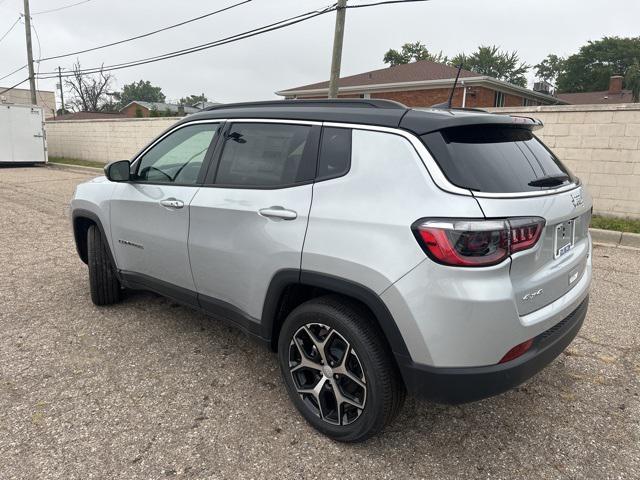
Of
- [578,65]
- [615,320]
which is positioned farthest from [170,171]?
[578,65]

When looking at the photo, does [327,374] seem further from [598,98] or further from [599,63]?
[599,63]

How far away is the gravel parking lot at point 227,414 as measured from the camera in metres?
2.32

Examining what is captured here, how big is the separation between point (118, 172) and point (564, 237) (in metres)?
3.05

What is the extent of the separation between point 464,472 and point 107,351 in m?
2.55

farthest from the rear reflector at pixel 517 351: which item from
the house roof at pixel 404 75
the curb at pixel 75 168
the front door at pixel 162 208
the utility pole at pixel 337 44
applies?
the house roof at pixel 404 75

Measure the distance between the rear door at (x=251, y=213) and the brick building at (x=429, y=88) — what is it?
2167 centimetres

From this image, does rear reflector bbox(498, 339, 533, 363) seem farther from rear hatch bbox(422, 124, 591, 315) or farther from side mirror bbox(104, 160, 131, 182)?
side mirror bbox(104, 160, 131, 182)

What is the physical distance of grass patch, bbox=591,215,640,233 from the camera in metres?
7.37

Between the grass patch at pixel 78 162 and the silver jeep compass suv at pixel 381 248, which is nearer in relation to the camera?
the silver jeep compass suv at pixel 381 248

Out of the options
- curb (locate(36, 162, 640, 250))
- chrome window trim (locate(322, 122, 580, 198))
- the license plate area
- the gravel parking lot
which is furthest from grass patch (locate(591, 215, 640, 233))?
chrome window trim (locate(322, 122, 580, 198))

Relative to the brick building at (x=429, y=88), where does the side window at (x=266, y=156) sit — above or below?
below

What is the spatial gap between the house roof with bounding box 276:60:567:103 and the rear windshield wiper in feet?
70.2

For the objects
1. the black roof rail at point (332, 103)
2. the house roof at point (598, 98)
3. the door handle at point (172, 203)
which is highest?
the house roof at point (598, 98)

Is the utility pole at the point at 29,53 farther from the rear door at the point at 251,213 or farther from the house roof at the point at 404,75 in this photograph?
the rear door at the point at 251,213
